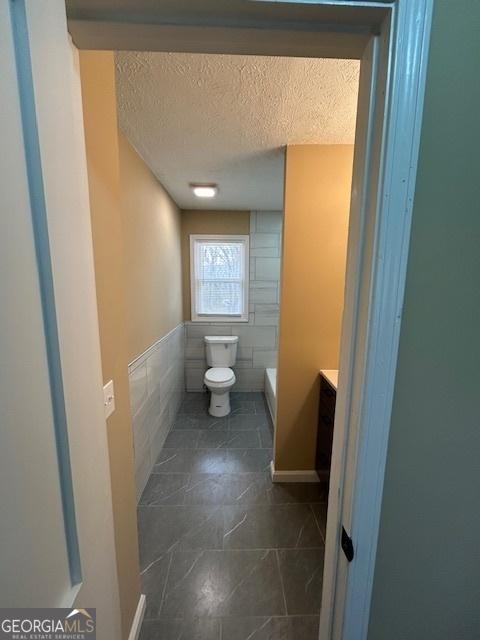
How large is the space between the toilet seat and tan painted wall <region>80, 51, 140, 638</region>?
1.77m

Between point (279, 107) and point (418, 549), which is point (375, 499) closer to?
point (418, 549)

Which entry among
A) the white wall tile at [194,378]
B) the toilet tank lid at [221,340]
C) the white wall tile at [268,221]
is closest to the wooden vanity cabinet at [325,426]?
the toilet tank lid at [221,340]

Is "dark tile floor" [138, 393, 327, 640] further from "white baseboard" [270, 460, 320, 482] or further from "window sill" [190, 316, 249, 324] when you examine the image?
"window sill" [190, 316, 249, 324]

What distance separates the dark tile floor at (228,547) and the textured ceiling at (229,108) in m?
2.49

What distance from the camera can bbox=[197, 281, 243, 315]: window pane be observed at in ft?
11.7

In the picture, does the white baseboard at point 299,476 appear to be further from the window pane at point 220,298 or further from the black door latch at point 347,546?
the window pane at point 220,298

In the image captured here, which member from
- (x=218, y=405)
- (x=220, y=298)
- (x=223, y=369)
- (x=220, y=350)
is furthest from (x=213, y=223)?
(x=218, y=405)

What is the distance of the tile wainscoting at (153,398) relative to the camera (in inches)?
70.1

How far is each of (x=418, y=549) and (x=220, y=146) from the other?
2.19 metres

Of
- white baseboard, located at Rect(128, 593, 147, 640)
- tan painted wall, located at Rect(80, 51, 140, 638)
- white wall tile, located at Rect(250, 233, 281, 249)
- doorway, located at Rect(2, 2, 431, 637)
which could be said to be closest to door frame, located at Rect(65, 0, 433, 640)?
doorway, located at Rect(2, 2, 431, 637)

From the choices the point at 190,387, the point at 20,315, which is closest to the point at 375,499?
the point at 20,315

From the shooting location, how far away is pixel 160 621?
1220 millimetres

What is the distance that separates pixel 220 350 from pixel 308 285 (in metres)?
1.81

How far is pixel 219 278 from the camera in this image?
3551 mm
